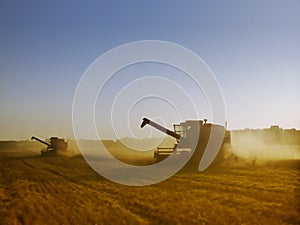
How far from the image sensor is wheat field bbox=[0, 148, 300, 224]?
10898 mm

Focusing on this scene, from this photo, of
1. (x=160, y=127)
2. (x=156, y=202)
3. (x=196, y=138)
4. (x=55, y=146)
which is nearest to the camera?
(x=156, y=202)

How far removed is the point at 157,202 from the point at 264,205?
3441 mm

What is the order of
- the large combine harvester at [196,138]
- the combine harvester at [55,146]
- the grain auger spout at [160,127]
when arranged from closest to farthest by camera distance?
the large combine harvester at [196,138]
the grain auger spout at [160,127]
the combine harvester at [55,146]

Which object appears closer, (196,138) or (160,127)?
(196,138)

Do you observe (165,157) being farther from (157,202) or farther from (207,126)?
(157,202)

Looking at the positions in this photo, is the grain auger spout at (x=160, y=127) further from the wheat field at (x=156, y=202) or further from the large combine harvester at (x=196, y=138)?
the wheat field at (x=156, y=202)

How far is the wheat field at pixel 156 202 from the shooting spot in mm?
10898

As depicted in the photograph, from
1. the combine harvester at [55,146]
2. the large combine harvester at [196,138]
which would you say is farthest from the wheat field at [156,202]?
the combine harvester at [55,146]

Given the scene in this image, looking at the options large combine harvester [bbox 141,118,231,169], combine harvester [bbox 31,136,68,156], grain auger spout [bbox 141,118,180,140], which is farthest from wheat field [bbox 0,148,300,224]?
combine harvester [bbox 31,136,68,156]

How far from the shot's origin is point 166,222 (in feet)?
34.1

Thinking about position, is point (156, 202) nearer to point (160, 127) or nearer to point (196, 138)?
point (196, 138)

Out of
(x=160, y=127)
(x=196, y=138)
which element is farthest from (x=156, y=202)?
(x=160, y=127)

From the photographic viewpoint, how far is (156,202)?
13.4m

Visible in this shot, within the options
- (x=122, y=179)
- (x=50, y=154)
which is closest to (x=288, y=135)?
(x=50, y=154)
